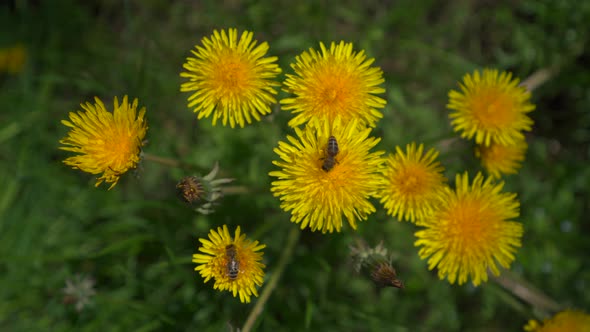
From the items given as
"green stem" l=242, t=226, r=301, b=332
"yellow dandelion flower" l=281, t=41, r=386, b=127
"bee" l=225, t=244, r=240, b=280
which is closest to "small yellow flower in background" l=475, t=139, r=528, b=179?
"yellow dandelion flower" l=281, t=41, r=386, b=127

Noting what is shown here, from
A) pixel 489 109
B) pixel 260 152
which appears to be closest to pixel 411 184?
pixel 489 109

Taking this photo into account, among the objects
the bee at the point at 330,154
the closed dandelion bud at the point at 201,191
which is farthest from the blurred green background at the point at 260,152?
the bee at the point at 330,154

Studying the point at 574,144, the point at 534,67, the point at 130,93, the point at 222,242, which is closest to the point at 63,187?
the point at 130,93

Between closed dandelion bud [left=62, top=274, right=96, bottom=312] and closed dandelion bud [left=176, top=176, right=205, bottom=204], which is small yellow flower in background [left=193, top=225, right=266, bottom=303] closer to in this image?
closed dandelion bud [left=176, top=176, right=205, bottom=204]

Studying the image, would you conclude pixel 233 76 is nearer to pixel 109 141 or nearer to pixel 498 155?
pixel 109 141

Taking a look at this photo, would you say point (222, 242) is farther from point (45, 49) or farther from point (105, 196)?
point (45, 49)

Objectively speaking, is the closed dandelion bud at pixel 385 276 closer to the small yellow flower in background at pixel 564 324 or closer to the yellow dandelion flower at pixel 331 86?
the yellow dandelion flower at pixel 331 86

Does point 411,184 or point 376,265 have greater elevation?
point 411,184
